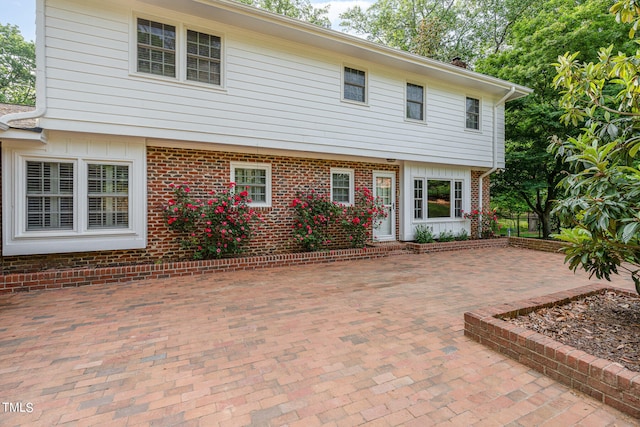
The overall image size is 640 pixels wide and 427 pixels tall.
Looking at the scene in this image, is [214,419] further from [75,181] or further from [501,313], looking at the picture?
[75,181]

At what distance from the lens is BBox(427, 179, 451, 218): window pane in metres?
9.86

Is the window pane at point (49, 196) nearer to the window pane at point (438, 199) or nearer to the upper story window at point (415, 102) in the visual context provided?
the upper story window at point (415, 102)

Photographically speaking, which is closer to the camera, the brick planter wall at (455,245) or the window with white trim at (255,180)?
the window with white trim at (255,180)

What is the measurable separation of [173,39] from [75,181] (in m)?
3.38

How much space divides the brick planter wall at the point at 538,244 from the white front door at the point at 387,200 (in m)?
4.27

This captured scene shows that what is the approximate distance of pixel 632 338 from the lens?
2801 millimetres

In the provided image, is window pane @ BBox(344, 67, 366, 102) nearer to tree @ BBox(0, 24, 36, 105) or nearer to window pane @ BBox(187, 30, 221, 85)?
window pane @ BBox(187, 30, 221, 85)

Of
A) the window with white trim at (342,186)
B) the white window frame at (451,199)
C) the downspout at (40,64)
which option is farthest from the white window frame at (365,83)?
the downspout at (40,64)

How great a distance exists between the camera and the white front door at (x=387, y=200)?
9148 mm

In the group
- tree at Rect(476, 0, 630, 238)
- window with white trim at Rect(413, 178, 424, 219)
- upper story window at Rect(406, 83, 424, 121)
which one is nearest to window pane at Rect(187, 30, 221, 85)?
upper story window at Rect(406, 83, 424, 121)

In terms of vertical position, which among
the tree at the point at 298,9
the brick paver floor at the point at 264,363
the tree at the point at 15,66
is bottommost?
the brick paver floor at the point at 264,363

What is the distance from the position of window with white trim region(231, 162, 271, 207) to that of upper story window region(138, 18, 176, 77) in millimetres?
2360

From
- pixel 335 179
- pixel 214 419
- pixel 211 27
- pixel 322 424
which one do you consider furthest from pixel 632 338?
pixel 211 27

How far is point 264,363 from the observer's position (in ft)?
8.78
